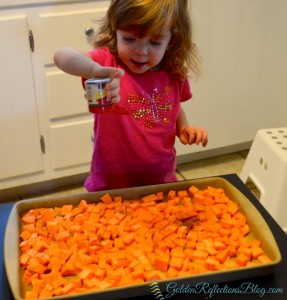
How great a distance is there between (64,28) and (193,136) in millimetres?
776

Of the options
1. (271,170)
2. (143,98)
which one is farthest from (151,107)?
(271,170)

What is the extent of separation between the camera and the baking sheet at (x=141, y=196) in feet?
2.28

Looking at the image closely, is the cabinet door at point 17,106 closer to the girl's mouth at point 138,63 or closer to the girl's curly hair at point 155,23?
the girl's curly hair at point 155,23

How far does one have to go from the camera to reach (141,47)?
0.90m

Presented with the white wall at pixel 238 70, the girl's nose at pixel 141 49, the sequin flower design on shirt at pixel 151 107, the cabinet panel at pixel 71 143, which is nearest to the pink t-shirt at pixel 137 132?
the sequin flower design on shirt at pixel 151 107

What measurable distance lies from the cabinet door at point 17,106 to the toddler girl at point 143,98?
2.01 feet

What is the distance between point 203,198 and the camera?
3.12ft

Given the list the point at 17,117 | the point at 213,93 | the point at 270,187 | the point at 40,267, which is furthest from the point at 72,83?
the point at 40,267

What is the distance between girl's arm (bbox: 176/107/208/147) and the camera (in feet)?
3.45

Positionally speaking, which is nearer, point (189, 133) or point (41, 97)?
point (189, 133)

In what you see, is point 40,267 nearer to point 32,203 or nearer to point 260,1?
point 32,203

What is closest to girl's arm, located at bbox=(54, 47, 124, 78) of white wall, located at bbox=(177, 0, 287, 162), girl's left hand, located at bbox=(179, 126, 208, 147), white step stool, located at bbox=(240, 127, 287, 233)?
girl's left hand, located at bbox=(179, 126, 208, 147)

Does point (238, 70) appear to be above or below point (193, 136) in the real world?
below

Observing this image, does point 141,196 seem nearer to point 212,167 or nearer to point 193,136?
point 193,136
